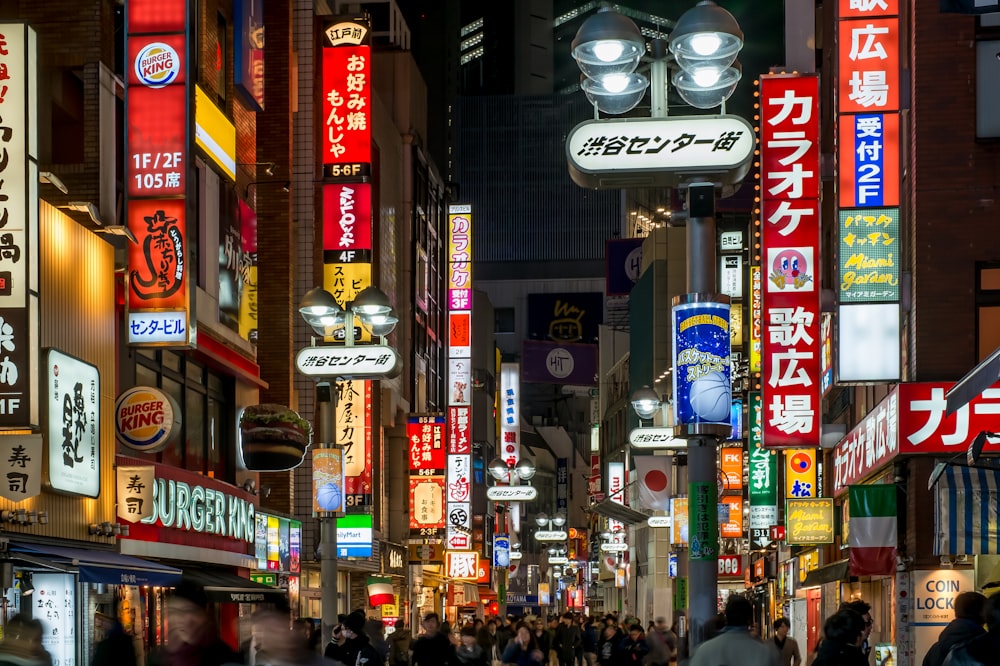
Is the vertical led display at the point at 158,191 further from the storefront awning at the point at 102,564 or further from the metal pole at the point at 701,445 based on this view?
the metal pole at the point at 701,445

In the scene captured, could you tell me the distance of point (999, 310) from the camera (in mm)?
23094

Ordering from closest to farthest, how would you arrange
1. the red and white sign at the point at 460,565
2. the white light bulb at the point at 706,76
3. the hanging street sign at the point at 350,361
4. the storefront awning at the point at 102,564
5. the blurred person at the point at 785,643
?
1. the white light bulb at the point at 706,76
2. the storefront awning at the point at 102,564
3. the hanging street sign at the point at 350,361
4. the blurred person at the point at 785,643
5. the red and white sign at the point at 460,565

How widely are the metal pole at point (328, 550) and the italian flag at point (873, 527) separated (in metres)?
7.57

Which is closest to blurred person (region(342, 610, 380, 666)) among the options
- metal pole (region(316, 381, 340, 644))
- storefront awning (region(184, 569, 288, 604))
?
metal pole (region(316, 381, 340, 644))

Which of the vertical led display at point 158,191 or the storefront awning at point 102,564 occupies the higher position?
the vertical led display at point 158,191

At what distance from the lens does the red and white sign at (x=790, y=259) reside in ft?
82.6

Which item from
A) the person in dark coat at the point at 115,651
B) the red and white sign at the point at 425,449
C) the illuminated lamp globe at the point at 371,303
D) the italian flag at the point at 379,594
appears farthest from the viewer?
the red and white sign at the point at 425,449

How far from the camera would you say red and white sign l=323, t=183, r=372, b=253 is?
36.4 meters


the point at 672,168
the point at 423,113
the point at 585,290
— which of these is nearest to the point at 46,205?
the point at 672,168

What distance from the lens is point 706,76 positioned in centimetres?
1282

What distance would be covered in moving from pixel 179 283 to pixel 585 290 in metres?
110

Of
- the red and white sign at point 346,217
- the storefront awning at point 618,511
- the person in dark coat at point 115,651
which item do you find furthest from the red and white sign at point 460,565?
the person in dark coat at point 115,651

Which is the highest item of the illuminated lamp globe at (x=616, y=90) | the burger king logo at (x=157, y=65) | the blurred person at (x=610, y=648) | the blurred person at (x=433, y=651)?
the burger king logo at (x=157, y=65)

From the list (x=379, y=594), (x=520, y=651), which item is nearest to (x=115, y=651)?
(x=520, y=651)
